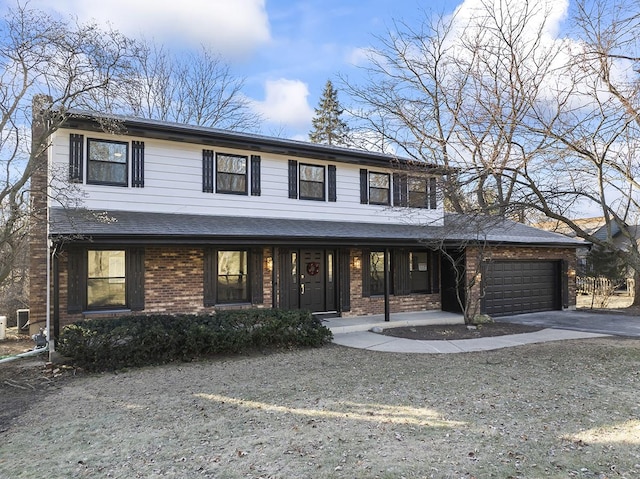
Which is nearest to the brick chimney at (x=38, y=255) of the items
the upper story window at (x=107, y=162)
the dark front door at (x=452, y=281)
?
the upper story window at (x=107, y=162)

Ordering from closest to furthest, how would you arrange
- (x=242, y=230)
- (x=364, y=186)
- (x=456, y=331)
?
(x=242, y=230) < (x=456, y=331) < (x=364, y=186)

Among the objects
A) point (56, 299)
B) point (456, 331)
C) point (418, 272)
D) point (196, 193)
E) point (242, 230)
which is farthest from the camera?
point (418, 272)

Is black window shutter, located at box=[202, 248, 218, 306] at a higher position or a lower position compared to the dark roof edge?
lower

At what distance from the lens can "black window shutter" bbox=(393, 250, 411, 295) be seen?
13.2 meters

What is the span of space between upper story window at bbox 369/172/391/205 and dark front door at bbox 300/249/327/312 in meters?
2.72

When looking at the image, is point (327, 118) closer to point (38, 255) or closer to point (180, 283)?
point (180, 283)

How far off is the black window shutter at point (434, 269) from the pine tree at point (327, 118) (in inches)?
1000

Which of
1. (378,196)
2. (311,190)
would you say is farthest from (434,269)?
(311,190)

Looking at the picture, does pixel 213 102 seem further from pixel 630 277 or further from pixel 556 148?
pixel 630 277

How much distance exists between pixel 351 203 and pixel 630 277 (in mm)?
15738

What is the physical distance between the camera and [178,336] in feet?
26.2

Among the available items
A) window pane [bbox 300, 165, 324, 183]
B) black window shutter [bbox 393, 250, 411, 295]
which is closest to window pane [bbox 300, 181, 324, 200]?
window pane [bbox 300, 165, 324, 183]

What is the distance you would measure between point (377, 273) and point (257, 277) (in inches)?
157

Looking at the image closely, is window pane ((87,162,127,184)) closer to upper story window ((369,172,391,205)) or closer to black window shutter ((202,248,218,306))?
black window shutter ((202,248,218,306))
